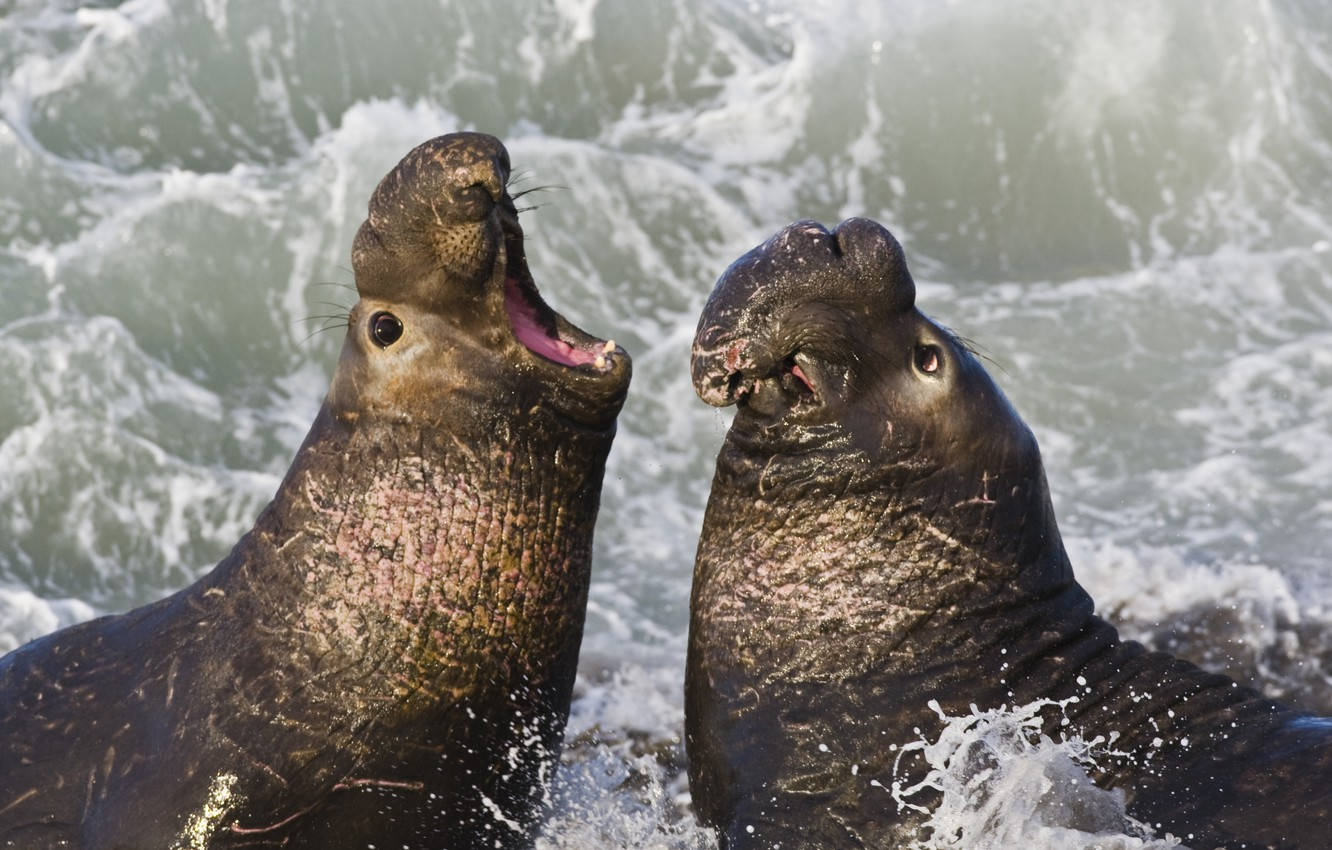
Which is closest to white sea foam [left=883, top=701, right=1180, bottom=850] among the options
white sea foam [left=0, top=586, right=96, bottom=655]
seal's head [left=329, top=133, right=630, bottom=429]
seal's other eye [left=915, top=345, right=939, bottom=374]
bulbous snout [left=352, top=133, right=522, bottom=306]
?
seal's other eye [left=915, top=345, right=939, bottom=374]

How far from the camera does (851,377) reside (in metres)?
5.46

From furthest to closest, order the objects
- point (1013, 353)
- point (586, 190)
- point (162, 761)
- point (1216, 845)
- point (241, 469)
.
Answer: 1. point (586, 190)
2. point (1013, 353)
3. point (241, 469)
4. point (162, 761)
5. point (1216, 845)

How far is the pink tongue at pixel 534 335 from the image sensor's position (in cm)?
614

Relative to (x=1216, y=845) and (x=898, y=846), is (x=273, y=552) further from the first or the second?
(x=1216, y=845)

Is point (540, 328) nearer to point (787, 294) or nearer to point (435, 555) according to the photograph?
point (435, 555)

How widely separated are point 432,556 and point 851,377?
4.94 feet

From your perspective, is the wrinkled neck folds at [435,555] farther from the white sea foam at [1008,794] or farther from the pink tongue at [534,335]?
the white sea foam at [1008,794]

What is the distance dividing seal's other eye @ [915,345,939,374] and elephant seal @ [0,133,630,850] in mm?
1057

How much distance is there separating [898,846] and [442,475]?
1928 millimetres

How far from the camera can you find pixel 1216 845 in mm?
4816

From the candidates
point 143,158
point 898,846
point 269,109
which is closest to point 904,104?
point 269,109

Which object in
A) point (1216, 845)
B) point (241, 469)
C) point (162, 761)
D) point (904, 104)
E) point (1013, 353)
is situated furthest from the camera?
point (904, 104)

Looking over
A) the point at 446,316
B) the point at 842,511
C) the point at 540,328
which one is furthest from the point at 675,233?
the point at 842,511

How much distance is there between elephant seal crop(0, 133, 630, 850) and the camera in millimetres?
5840
